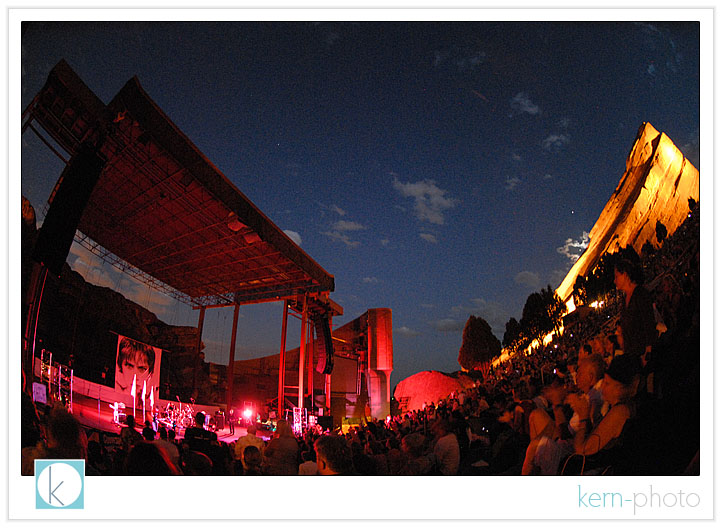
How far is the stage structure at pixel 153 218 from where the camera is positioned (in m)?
4.93

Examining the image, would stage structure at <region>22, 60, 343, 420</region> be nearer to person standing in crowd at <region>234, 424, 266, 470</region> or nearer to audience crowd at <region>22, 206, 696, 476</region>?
audience crowd at <region>22, 206, 696, 476</region>

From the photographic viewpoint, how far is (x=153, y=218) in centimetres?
1055

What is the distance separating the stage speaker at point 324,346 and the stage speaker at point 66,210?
11202 mm

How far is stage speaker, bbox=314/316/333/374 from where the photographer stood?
1514cm

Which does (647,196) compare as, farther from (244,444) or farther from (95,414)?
(95,414)

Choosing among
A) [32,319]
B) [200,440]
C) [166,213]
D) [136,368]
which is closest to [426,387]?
A: [136,368]
